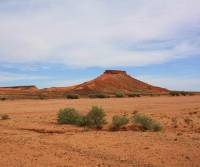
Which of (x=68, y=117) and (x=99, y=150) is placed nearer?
(x=99, y=150)

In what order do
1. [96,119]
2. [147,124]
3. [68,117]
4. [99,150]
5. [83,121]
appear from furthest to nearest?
[68,117] → [83,121] → [96,119] → [147,124] → [99,150]

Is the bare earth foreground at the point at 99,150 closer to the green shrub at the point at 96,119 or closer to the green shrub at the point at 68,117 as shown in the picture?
the green shrub at the point at 96,119

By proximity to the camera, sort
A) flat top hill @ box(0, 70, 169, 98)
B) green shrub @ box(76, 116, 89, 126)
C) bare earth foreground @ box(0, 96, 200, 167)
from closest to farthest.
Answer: bare earth foreground @ box(0, 96, 200, 167) → green shrub @ box(76, 116, 89, 126) → flat top hill @ box(0, 70, 169, 98)

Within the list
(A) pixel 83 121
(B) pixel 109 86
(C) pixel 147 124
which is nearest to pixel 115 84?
(B) pixel 109 86

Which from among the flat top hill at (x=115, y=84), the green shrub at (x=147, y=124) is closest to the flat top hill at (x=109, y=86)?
the flat top hill at (x=115, y=84)

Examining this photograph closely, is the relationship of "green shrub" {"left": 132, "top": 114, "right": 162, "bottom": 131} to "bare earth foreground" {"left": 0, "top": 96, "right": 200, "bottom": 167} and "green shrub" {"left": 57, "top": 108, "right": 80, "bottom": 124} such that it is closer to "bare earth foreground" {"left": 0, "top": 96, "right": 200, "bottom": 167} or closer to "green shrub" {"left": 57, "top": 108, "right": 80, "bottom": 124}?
"bare earth foreground" {"left": 0, "top": 96, "right": 200, "bottom": 167}

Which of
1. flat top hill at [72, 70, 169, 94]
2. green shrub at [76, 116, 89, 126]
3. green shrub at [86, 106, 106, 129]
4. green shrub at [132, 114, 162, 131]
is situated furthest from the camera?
flat top hill at [72, 70, 169, 94]

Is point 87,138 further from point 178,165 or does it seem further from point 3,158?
point 178,165

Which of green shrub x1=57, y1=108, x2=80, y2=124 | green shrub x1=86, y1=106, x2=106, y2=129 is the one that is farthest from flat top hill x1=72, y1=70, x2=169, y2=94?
green shrub x1=86, y1=106, x2=106, y2=129

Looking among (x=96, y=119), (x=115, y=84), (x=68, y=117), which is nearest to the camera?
(x=96, y=119)

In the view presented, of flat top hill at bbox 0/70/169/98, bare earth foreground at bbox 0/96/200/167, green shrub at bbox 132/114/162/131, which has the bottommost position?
bare earth foreground at bbox 0/96/200/167

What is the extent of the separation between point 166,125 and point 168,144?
356 inches

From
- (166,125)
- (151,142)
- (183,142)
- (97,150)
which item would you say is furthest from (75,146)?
(166,125)

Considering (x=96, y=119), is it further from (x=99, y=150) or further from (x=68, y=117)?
(x=99, y=150)
